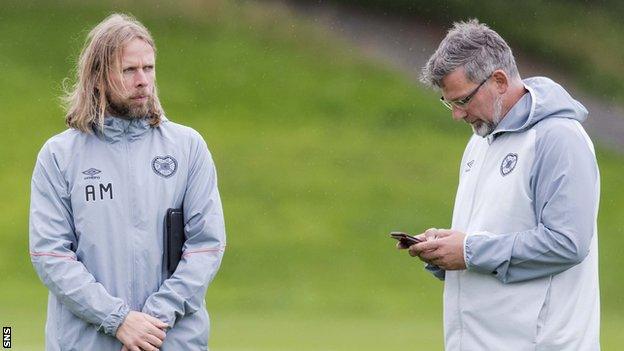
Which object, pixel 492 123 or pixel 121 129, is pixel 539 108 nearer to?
pixel 492 123

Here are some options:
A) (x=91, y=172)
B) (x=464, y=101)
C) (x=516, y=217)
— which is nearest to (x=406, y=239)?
(x=516, y=217)

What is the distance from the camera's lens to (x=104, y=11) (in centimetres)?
2595

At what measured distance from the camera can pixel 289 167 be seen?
21.2m

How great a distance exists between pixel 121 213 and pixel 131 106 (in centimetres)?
40

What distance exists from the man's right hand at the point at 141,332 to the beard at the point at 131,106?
0.74 metres

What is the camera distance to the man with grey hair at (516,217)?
4418 mm

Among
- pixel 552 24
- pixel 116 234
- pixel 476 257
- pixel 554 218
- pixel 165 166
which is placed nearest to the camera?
pixel 554 218

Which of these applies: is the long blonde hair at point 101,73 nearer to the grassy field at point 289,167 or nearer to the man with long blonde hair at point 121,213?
the man with long blonde hair at point 121,213

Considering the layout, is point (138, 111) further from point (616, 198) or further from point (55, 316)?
point (616, 198)

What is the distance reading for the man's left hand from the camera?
180 inches

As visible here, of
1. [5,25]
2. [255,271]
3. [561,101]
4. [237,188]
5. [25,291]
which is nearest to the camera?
[561,101]

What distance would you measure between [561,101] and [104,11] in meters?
22.2

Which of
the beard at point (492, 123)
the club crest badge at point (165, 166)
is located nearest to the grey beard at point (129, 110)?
the club crest badge at point (165, 166)

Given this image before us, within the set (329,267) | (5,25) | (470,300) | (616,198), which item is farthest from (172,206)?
(5,25)
